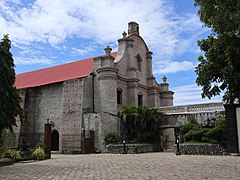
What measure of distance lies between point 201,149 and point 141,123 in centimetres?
675

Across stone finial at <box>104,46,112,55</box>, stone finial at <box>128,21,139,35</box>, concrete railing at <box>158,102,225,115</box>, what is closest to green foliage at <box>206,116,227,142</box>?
concrete railing at <box>158,102,225,115</box>

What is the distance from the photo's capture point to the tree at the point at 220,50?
809 cm

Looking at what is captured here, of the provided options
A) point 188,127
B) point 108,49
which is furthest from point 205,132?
point 108,49

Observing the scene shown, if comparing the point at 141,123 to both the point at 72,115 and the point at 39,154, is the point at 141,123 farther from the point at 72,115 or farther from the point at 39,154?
the point at 39,154

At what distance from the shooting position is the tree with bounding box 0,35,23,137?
1270 centimetres

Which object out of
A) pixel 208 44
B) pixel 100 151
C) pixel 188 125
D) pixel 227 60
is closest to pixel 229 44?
pixel 227 60

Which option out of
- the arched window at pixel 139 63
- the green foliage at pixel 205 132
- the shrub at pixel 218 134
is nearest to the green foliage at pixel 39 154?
the green foliage at pixel 205 132

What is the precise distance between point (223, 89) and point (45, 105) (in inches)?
848

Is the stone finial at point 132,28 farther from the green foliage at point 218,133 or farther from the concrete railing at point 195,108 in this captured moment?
the green foliage at point 218,133

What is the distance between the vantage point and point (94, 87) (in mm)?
26062

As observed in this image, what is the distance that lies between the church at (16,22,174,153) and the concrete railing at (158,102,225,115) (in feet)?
13.9

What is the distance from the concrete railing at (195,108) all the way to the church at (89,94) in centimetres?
423

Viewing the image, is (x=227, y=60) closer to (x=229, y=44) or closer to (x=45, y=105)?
(x=229, y=44)

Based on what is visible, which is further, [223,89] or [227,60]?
[223,89]
